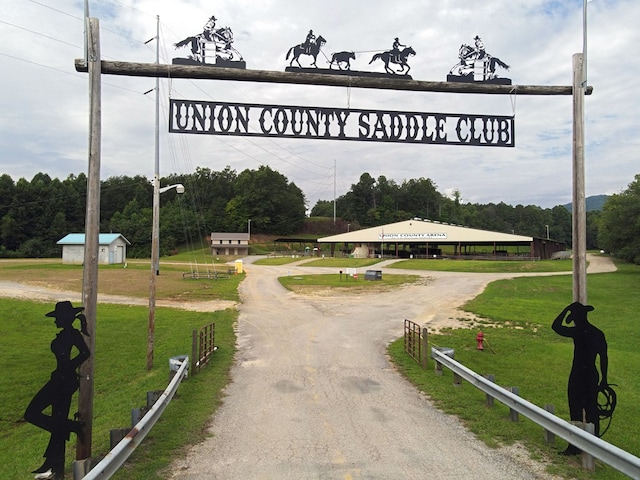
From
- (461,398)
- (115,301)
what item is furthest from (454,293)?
(461,398)

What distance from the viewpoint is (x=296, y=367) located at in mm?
11688

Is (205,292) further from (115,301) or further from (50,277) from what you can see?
(50,277)

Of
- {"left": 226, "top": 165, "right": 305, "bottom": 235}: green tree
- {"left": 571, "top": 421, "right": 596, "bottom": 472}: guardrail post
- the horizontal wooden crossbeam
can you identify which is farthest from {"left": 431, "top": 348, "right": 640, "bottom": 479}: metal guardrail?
{"left": 226, "top": 165, "right": 305, "bottom": 235}: green tree

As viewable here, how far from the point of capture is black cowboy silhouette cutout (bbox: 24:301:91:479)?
5453mm

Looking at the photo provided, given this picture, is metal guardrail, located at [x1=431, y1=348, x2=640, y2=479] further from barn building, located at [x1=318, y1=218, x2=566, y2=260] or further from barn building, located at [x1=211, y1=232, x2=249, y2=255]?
barn building, located at [x1=211, y1=232, x2=249, y2=255]

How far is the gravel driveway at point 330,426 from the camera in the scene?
5664mm

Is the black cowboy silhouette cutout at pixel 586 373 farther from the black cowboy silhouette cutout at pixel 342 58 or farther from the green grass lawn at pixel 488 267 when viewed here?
the green grass lawn at pixel 488 267

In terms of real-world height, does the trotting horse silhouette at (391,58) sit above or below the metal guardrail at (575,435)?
above

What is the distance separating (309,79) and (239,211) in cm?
12249

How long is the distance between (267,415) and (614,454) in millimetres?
4984

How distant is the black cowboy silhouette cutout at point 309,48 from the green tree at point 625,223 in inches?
2169

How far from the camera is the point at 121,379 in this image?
42.0ft

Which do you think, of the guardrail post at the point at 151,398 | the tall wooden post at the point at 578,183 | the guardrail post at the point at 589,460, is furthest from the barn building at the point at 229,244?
the guardrail post at the point at 589,460

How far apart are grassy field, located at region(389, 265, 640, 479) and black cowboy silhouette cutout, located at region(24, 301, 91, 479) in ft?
18.1
